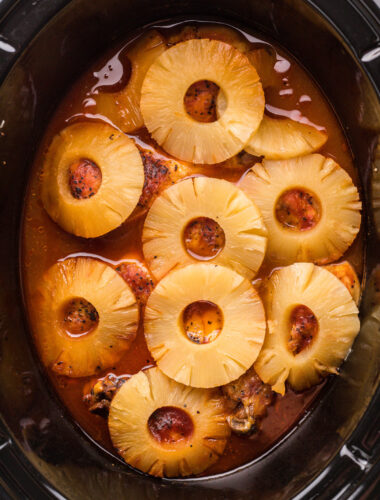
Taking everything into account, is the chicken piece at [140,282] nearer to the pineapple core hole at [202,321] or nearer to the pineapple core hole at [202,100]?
the pineapple core hole at [202,321]

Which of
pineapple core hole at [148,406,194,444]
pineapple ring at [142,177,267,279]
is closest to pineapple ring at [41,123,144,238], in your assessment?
pineapple ring at [142,177,267,279]

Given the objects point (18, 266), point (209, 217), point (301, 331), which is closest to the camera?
point (209, 217)

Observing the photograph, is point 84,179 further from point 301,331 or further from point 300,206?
point 301,331

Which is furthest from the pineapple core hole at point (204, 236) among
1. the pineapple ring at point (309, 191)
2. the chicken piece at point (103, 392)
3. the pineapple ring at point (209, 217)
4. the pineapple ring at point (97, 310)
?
the chicken piece at point (103, 392)

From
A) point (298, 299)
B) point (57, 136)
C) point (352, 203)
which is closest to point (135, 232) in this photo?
point (57, 136)

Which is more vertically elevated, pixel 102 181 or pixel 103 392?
pixel 102 181

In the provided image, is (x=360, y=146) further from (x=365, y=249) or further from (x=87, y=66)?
(x=87, y=66)

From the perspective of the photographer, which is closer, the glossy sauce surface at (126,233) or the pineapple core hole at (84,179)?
the pineapple core hole at (84,179)

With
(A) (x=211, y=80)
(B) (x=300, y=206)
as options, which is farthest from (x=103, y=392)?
(A) (x=211, y=80)
